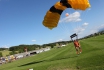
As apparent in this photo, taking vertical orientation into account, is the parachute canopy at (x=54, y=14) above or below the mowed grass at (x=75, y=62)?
above

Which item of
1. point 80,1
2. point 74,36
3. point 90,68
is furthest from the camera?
point 74,36

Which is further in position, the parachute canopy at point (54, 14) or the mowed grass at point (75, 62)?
the mowed grass at point (75, 62)

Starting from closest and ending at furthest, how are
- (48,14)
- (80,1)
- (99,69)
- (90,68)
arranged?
(80,1)
(99,69)
(90,68)
(48,14)

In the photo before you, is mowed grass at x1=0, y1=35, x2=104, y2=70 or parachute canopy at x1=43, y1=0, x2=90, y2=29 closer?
parachute canopy at x1=43, y1=0, x2=90, y2=29

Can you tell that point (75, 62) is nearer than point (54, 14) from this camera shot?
No

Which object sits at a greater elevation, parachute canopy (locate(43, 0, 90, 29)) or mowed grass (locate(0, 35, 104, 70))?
parachute canopy (locate(43, 0, 90, 29))

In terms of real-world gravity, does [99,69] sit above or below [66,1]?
below

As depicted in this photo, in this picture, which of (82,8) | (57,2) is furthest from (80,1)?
(57,2)

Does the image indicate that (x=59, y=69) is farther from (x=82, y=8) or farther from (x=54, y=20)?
(x=82, y=8)

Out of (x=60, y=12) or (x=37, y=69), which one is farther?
(x=37, y=69)

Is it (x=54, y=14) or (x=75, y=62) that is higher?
(x=54, y=14)

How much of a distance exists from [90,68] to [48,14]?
590 cm

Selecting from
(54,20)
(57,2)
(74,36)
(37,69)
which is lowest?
(37,69)

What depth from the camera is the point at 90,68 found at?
15.9m
